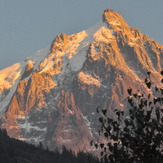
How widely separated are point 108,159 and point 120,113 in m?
4.50

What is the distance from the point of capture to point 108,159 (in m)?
62.2

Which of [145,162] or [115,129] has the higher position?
[115,129]

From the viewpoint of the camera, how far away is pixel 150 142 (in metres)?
62.5

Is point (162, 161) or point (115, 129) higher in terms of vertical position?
point (115, 129)

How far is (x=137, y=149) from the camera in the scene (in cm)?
6306

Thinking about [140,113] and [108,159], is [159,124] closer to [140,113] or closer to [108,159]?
[140,113]

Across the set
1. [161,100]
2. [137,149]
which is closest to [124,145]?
[137,149]

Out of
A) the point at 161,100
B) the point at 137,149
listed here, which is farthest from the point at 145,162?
the point at 161,100

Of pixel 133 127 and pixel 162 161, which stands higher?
pixel 133 127

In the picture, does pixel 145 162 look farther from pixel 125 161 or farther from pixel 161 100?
pixel 161 100

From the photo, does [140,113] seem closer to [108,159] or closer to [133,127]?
[133,127]

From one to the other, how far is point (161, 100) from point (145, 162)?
20.0 ft

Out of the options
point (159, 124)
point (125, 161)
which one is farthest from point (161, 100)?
point (125, 161)

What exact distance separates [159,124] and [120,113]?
154 inches
